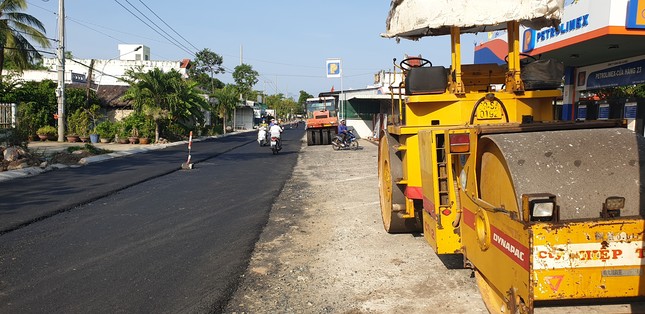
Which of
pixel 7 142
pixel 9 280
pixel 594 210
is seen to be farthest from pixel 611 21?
pixel 7 142

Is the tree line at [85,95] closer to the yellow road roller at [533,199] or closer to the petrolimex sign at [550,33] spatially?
the petrolimex sign at [550,33]

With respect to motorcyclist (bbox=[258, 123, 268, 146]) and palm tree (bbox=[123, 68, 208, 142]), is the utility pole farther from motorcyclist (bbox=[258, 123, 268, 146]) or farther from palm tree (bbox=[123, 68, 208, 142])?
motorcyclist (bbox=[258, 123, 268, 146])

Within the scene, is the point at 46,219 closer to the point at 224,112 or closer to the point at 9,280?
the point at 9,280

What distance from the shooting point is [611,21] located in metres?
9.92

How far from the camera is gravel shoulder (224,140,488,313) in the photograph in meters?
4.70

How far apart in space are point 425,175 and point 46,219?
6.49 meters

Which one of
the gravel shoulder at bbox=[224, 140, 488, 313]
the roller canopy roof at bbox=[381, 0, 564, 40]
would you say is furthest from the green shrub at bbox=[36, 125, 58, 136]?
the roller canopy roof at bbox=[381, 0, 564, 40]

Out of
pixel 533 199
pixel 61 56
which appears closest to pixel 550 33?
pixel 533 199

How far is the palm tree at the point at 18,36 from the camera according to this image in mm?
28703

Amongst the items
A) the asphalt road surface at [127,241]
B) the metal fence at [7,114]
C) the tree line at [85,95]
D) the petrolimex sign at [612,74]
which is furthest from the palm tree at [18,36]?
the petrolimex sign at [612,74]

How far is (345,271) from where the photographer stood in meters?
5.72

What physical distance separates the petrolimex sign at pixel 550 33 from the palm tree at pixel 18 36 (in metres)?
26.6

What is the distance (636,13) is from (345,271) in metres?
7.83

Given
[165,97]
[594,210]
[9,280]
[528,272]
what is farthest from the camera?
[165,97]
